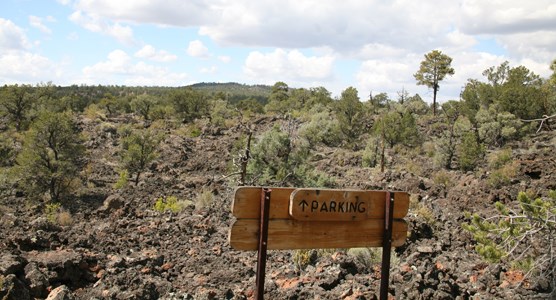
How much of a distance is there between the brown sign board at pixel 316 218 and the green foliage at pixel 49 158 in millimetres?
20442

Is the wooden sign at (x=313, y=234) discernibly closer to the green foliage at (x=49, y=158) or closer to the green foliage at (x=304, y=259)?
the green foliage at (x=304, y=259)

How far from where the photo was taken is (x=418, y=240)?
11.2 m

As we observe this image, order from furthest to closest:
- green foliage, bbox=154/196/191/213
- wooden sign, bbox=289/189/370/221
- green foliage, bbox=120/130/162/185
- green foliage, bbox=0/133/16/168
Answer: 1. green foliage, bbox=0/133/16/168
2. green foliage, bbox=120/130/162/185
3. green foliage, bbox=154/196/191/213
4. wooden sign, bbox=289/189/370/221

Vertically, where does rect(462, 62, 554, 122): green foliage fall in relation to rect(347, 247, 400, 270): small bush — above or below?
above

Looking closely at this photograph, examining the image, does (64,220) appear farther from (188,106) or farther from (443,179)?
(188,106)

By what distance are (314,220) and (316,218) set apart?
35 mm

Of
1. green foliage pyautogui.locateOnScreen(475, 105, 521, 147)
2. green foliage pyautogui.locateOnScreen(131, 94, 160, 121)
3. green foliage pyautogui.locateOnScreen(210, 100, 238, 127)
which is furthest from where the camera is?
green foliage pyautogui.locateOnScreen(131, 94, 160, 121)

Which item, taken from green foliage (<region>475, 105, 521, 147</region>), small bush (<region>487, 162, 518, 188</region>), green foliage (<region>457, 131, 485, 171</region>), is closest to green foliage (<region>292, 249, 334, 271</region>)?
small bush (<region>487, 162, 518, 188</region>)

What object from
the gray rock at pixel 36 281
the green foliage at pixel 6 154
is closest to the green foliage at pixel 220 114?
the green foliage at pixel 6 154

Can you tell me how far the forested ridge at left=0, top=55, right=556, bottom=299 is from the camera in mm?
7238

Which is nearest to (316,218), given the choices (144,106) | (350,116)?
(350,116)

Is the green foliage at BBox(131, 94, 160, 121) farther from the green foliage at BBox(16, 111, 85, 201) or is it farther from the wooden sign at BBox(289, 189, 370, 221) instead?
the wooden sign at BBox(289, 189, 370, 221)

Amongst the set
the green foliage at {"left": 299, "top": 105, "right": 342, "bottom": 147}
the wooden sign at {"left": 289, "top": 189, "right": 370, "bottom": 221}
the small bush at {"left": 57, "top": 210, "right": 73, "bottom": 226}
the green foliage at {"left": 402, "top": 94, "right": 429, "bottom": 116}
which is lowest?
the small bush at {"left": 57, "top": 210, "right": 73, "bottom": 226}

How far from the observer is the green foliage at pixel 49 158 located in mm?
21609
